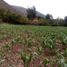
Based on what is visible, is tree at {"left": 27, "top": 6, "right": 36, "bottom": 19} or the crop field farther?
tree at {"left": 27, "top": 6, "right": 36, "bottom": 19}

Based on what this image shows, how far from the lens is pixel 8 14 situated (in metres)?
30.6

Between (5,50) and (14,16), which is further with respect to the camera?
(14,16)

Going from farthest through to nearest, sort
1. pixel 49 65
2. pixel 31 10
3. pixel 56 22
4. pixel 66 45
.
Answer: pixel 31 10 → pixel 56 22 → pixel 66 45 → pixel 49 65

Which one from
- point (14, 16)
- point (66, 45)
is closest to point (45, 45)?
point (66, 45)

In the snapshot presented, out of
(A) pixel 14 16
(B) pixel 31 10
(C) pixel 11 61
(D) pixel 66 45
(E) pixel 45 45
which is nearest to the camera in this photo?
(C) pixel 11 61

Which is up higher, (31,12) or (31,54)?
(31,12)

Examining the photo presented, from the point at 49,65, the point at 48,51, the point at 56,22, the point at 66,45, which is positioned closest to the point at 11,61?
the point at 49,65

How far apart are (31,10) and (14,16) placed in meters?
10.8

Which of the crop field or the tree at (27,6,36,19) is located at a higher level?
the tree at (27,6,36,19)

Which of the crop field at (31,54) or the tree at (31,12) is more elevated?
the tree at (31,12)

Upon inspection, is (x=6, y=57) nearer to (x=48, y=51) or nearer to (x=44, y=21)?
(x=48, y=51)

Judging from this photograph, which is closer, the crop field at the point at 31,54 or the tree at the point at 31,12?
the crop field at the point at 31,54

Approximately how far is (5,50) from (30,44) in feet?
5.65

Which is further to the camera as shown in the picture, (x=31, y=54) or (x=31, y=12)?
(x=31, y=12)
